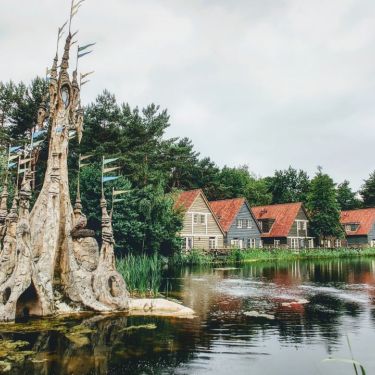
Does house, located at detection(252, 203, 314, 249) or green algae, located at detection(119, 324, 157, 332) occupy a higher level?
house, located at detection(252, 203, 314, 249)

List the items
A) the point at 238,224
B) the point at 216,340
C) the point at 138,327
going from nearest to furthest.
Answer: the point at 216,340 → the point at 138,327 → the point at 238,224

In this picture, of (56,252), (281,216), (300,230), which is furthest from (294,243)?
(56,252)

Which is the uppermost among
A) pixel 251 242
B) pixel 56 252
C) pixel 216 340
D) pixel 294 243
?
pixel 251 242

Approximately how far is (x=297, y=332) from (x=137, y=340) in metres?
4.56

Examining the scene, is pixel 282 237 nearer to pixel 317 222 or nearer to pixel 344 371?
pixel 317 222

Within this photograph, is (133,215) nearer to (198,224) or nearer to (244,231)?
(198,224)

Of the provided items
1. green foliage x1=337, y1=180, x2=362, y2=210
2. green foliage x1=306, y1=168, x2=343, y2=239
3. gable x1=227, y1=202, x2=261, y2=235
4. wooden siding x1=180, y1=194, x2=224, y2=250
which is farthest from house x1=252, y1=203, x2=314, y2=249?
green foliage x1=337, y1=180, x2=362, y2=210

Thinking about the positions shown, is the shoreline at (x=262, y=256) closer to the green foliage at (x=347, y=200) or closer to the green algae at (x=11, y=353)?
the green algae at (x=11, y=353)

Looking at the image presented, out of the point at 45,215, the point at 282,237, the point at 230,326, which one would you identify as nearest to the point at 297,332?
the point at 230,326

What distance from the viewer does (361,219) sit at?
68.7 metres

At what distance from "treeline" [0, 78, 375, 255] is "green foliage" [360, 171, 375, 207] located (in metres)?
36.0

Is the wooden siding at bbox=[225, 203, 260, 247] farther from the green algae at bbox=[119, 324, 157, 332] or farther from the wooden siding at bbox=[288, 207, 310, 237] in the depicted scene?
the green algae at bbox=[119, 324, 157, 332]

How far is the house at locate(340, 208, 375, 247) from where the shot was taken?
220ft

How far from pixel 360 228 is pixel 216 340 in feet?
203
